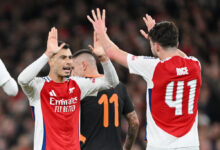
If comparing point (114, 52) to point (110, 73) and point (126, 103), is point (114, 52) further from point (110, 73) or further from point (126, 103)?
point (126, 103)

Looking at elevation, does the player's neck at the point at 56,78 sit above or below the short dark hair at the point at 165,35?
below

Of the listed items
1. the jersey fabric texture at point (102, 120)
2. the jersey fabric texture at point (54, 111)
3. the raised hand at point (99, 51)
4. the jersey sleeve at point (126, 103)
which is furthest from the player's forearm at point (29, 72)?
the jersey sleeve at point (126, 103)

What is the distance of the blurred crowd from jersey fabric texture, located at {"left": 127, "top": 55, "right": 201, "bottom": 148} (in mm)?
5523

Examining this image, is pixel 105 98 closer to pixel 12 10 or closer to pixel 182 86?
pixel 182 86

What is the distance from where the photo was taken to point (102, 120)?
20.2 ft

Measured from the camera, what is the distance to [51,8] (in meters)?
14.0

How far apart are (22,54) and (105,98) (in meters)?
6.93

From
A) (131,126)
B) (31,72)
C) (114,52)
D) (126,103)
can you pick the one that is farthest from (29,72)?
(131,126)

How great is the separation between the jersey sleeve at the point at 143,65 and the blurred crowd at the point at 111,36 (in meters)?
5.58

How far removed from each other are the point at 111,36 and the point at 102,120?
6.60m

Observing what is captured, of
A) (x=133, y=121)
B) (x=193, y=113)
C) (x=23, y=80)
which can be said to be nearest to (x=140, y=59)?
(x=193, y=113)

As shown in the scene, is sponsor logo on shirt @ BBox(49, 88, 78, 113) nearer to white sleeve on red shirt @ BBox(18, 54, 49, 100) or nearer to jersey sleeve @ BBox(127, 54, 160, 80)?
white sleeve on red shirt @ BBox(18, 54, 49, 100)

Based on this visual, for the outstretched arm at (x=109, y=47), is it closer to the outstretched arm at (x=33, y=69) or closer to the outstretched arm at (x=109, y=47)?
the outstretched arm at (x=109, y=47)

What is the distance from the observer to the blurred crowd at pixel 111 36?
10969 millimetres
